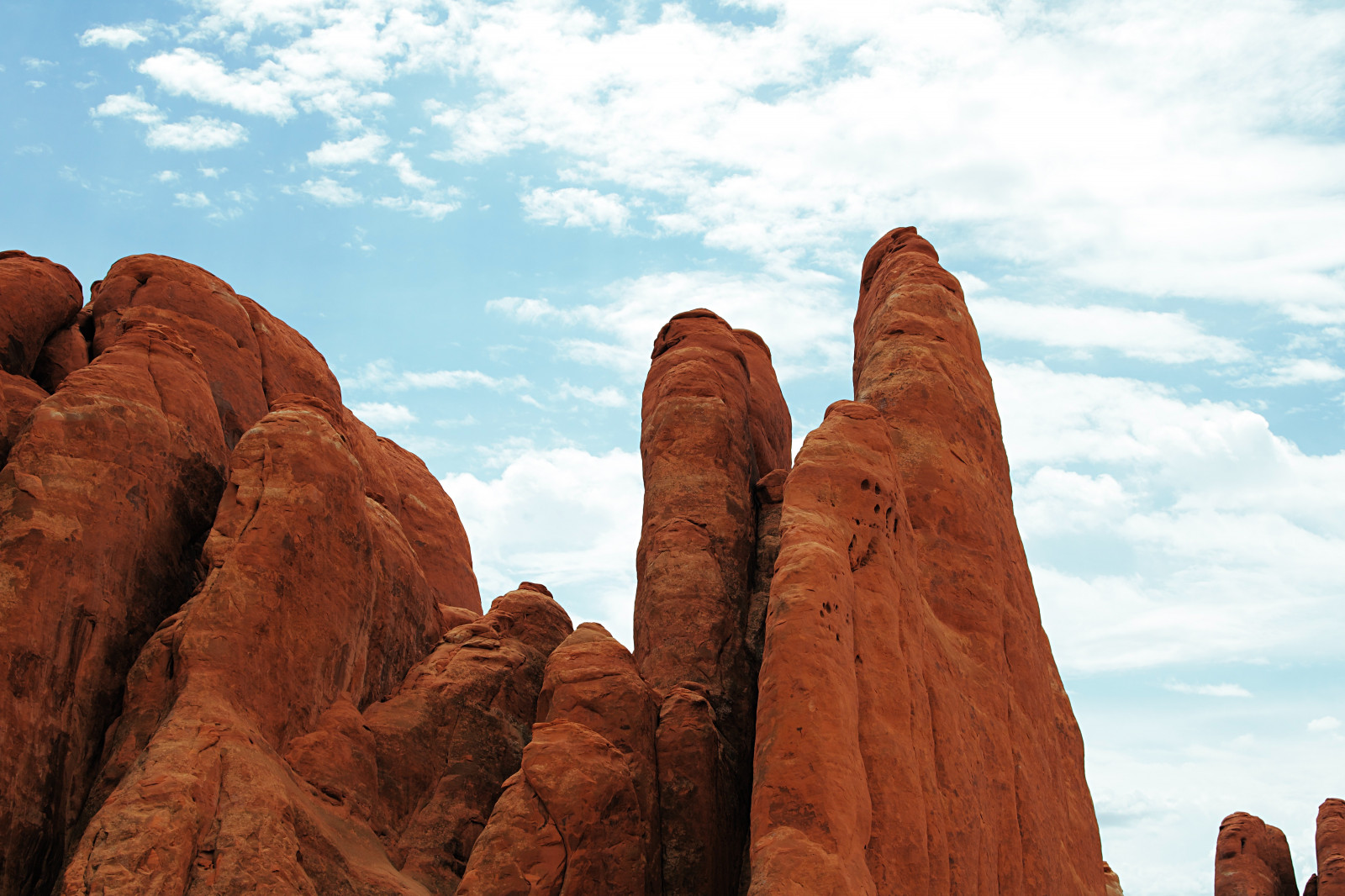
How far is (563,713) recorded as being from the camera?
14523 millimetres

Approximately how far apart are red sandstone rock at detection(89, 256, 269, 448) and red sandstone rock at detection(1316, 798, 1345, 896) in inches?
1187

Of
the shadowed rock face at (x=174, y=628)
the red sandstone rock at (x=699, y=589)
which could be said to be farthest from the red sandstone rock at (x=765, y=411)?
the shadowed rock face at (x=174, y=628)

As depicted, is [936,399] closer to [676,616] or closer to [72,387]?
[676,616]

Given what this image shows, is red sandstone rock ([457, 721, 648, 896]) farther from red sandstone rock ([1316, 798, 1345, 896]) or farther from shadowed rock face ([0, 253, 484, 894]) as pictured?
red sandstone rock ([1316, 798, 1345, 896])

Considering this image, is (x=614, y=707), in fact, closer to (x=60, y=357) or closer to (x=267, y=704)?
(x=267, y=704)

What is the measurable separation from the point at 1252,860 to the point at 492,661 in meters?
28.6

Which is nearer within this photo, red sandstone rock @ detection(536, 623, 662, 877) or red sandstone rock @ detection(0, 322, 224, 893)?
red sandstone rock @ detection(0, 322, 224, 893)

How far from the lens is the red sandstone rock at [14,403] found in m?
14.0

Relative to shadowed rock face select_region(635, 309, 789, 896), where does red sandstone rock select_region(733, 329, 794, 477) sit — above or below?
above

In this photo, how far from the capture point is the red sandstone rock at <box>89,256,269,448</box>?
17.7m

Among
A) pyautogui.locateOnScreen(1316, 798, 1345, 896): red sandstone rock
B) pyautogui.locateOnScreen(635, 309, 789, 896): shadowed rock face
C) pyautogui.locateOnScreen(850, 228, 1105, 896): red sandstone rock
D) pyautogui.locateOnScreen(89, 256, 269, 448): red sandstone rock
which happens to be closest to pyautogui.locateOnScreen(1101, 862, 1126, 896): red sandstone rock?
pyautogui.locateOnScreen(1316, 798, 1345, 896): red sandstone rock

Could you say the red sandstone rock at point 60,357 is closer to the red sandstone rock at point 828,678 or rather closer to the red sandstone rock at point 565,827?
the red sandstone rock at point 565,827

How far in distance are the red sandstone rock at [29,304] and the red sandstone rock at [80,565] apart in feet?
6.42

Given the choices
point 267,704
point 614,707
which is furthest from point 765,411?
point 267,704
